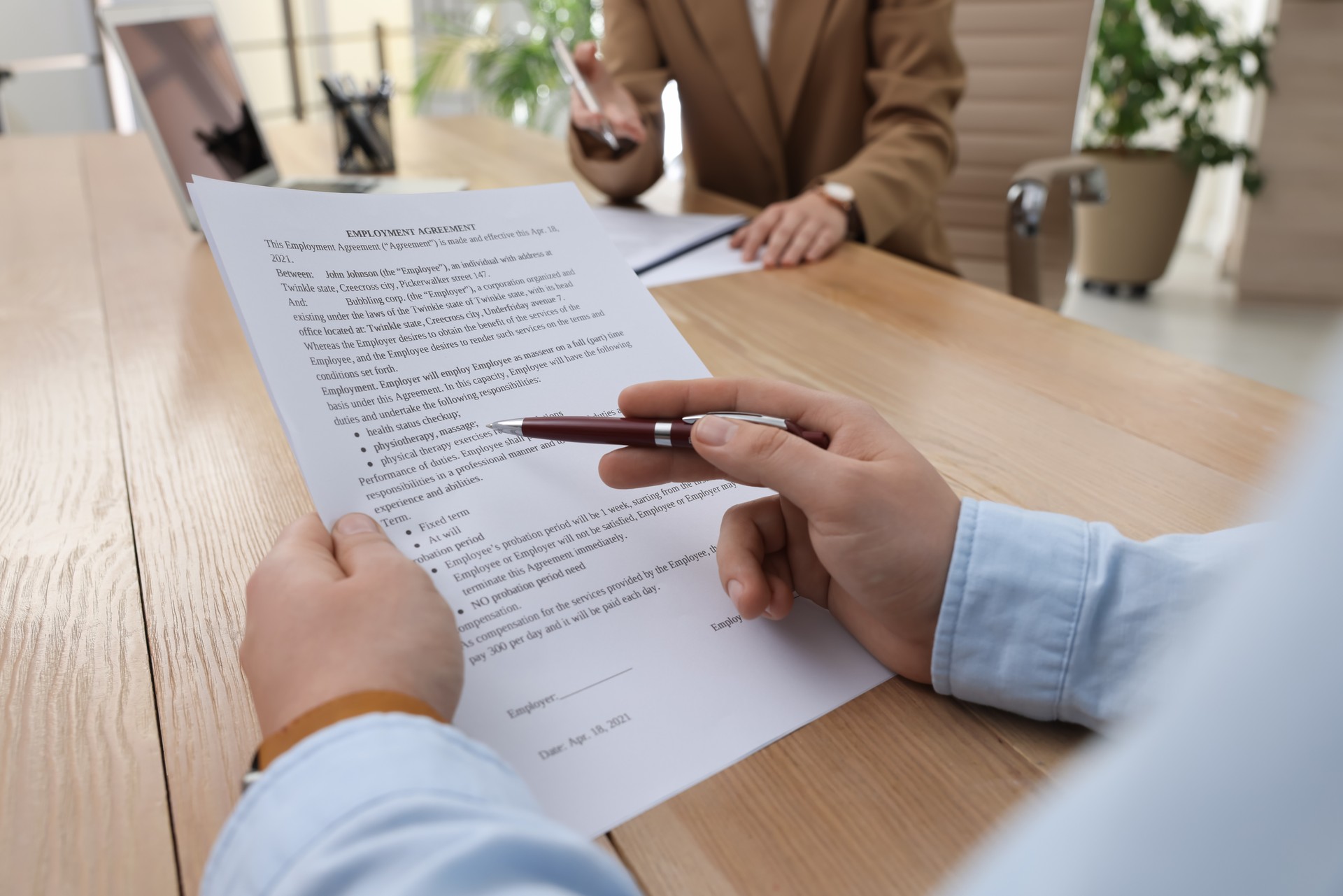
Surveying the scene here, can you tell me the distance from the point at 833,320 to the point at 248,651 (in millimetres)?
596

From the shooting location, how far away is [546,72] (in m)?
3.18

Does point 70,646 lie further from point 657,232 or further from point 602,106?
point 602,106

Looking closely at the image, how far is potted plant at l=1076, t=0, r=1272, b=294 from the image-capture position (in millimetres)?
2842

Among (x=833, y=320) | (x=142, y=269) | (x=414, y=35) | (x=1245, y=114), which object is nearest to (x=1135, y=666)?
(x=833, y=320)

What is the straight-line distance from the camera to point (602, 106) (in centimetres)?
117

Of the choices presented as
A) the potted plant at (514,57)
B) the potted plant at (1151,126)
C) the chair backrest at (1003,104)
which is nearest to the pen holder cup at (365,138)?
the chair backrest at (1003,104)

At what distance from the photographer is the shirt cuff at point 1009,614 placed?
1.21ft

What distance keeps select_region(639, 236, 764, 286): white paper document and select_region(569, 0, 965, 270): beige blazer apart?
0.78 feet

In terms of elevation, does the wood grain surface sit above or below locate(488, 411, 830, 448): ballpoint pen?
below

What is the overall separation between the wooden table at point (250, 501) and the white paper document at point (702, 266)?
0.10 ft

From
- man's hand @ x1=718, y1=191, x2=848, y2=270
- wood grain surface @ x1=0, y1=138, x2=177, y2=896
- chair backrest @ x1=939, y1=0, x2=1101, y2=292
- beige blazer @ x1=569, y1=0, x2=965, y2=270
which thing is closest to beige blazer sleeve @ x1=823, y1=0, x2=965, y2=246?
beige blazer @ x1=569, y1=0, x2=965, y2=270

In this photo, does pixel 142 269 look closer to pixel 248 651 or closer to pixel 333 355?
pixel 333 355

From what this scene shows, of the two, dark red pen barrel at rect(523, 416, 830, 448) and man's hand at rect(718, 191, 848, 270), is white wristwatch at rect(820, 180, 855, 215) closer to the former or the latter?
man's hand at rect(718, 191, 848, 270)
